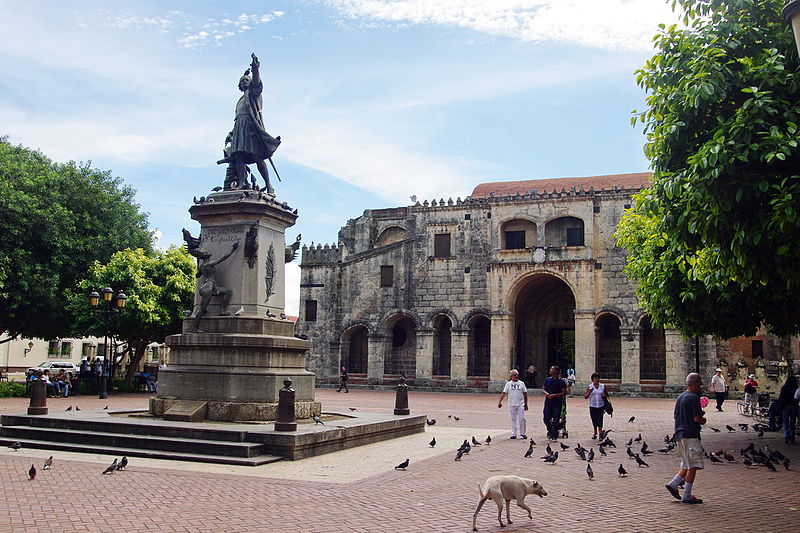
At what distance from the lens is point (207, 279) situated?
13.8 meters

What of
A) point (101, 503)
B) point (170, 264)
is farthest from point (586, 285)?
point (101, 503)

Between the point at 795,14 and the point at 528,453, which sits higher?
the point at 795,14

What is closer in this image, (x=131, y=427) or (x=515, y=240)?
(x=131, y=427)

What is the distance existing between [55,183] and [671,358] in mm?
29478

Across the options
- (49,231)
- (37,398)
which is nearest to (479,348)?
(49,231)

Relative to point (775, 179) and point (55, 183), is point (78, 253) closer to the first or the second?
point (55, 183)

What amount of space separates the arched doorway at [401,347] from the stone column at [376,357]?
791 mm

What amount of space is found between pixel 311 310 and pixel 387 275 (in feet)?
17.2

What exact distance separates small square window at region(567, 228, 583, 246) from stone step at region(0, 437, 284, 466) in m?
31.8

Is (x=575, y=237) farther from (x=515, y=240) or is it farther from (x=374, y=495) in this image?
(x=374, y=495)

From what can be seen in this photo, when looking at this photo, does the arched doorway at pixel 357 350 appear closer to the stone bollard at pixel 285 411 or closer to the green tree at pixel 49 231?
the green tree at pixel 49 231

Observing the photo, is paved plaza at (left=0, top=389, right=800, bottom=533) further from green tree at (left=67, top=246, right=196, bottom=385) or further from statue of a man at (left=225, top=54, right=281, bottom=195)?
green tree at (left=67, top=246, right=196, bottom=385)

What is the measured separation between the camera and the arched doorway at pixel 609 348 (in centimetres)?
4100

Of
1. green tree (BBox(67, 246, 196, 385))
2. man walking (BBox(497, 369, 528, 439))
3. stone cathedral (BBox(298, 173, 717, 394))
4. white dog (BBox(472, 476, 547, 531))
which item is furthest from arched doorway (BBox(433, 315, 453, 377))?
white dog (BBox(472, 476, 547, 531))
